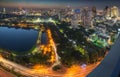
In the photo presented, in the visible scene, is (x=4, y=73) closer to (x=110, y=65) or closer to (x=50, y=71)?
(x=50, y=71)

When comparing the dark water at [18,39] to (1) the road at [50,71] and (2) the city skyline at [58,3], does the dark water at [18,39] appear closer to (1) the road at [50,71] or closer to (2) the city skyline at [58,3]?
(1) the road at [50,71]

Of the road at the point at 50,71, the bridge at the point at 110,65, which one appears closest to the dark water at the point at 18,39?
the road at the point at 50,71

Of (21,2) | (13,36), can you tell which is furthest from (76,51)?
(21,2)

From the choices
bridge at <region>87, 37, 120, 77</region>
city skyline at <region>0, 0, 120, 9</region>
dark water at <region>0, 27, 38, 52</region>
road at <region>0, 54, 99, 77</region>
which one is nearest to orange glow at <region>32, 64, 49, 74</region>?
road at <region>0, 54, 99, 77</region>

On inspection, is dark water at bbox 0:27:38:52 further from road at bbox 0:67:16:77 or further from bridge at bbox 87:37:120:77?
bridge at bbox 87:37:120:77

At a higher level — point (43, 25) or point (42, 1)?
point (42, 1)

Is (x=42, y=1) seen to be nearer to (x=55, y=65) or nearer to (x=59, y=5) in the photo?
(x=59, y=5)
